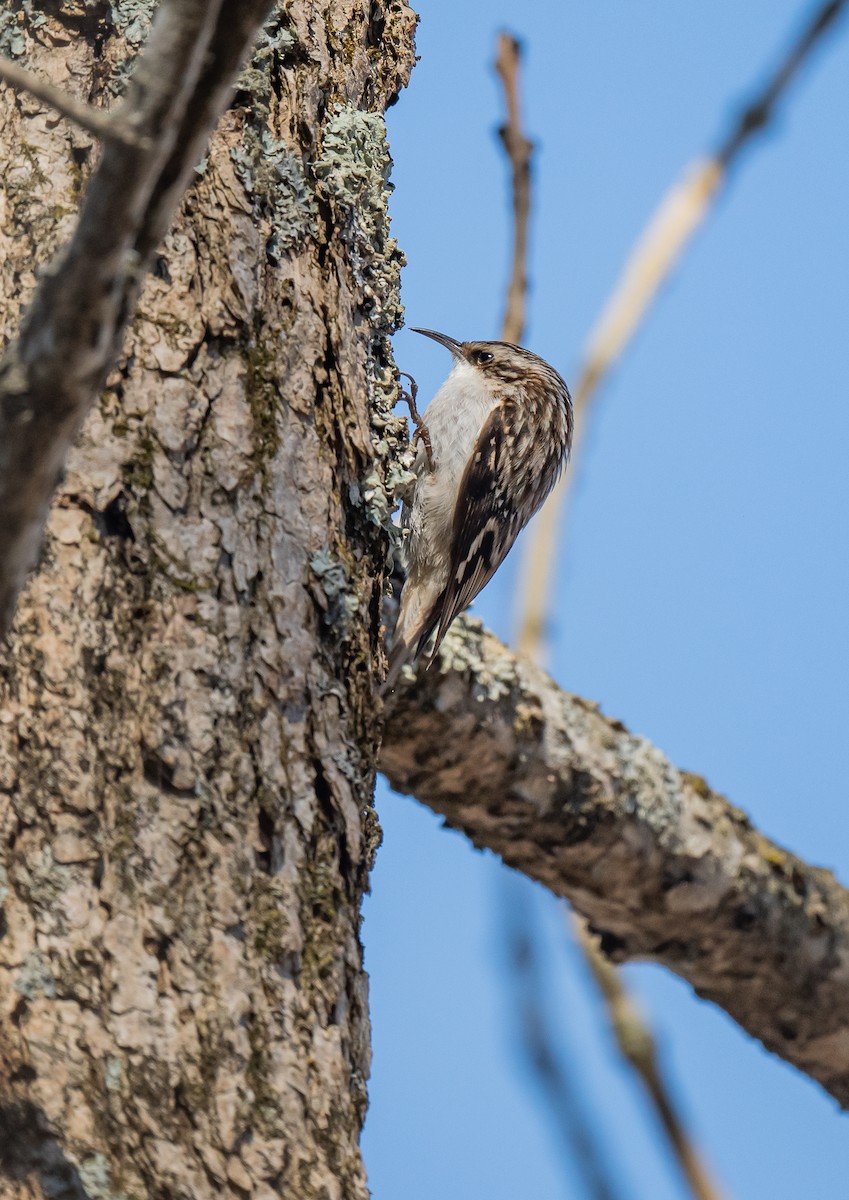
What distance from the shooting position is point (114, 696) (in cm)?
170

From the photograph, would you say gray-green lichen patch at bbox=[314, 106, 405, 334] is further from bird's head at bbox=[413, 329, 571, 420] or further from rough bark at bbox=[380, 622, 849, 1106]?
bird's head at bbox=[413, 329, 571, 420]

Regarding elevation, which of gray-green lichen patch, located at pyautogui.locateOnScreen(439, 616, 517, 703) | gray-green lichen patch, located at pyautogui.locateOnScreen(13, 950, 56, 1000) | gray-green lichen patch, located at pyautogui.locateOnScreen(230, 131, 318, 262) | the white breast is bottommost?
gray-green lichen patch, located at pyautogui.locateOnScreen(13, 950, 56, 1000)

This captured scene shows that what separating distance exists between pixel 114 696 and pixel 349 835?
400 millimetres

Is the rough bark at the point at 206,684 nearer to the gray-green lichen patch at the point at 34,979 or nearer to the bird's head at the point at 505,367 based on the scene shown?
the gray-green lichen patch at the point at 34,979

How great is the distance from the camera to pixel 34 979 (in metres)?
1.54

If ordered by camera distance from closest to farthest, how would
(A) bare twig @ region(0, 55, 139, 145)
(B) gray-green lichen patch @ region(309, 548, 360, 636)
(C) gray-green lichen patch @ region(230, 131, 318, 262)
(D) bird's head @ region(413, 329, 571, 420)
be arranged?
(A) bare twig @ region(0, 55, 139, 145)
(B) gray-green lichen patch @ region(309, 548, 360, 636)
(C) gray-green lichen patch @ region(230, 131, 318, 262)
(D) bird's head @ region(413, 329, 571, 420)

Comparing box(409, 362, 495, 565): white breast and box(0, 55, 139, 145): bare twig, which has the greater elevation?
box(409, 362, 495, 565): white breast

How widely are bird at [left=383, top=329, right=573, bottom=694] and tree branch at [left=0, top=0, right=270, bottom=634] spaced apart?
2.05m

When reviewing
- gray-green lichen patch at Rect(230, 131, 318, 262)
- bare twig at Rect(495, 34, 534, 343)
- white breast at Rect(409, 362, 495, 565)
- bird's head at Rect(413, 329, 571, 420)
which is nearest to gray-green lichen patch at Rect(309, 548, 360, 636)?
gray-green lichen patch at Rect(230, 131, 318, 262)

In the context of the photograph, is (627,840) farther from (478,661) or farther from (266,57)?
(266,57)

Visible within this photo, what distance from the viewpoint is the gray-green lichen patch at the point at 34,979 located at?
1.54m

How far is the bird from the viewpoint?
A: 344 cm

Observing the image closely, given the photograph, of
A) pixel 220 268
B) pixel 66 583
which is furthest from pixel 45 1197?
pixel 220 268

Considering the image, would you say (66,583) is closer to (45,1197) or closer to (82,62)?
(45,1197)
